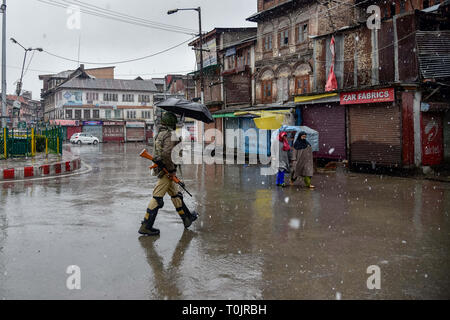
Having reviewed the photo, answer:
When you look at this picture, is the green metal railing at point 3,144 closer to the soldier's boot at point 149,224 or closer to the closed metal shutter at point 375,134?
the soldier's boot at point 149,224

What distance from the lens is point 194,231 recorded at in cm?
636

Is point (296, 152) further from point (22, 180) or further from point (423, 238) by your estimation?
point (22, 180)

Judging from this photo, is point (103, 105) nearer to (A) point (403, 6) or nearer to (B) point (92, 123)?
(B) point (92, 123)

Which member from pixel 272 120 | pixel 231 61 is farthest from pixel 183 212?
pixel 231 61

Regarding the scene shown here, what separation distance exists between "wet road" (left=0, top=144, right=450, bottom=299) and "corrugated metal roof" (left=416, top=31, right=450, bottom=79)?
652 cm

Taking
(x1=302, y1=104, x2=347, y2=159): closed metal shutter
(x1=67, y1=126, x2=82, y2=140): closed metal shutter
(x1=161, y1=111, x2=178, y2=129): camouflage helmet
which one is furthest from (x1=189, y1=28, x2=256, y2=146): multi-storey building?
(x1=67, y1=126, x2=82, y2=140): closed metal shutter

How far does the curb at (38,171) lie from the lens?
13.0 m

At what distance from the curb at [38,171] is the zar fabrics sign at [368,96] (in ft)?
38.5

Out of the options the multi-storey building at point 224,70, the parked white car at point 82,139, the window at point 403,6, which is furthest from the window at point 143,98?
the window at point 403,6

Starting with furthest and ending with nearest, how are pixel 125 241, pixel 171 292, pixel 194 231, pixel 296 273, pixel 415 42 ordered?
1. pixel 415 42
2. pixel 194 231
3. pixel 125 241
4. pixel 296 273
5. pixel 171 292

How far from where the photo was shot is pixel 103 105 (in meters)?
62.7

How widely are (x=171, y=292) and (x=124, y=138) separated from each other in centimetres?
6216
